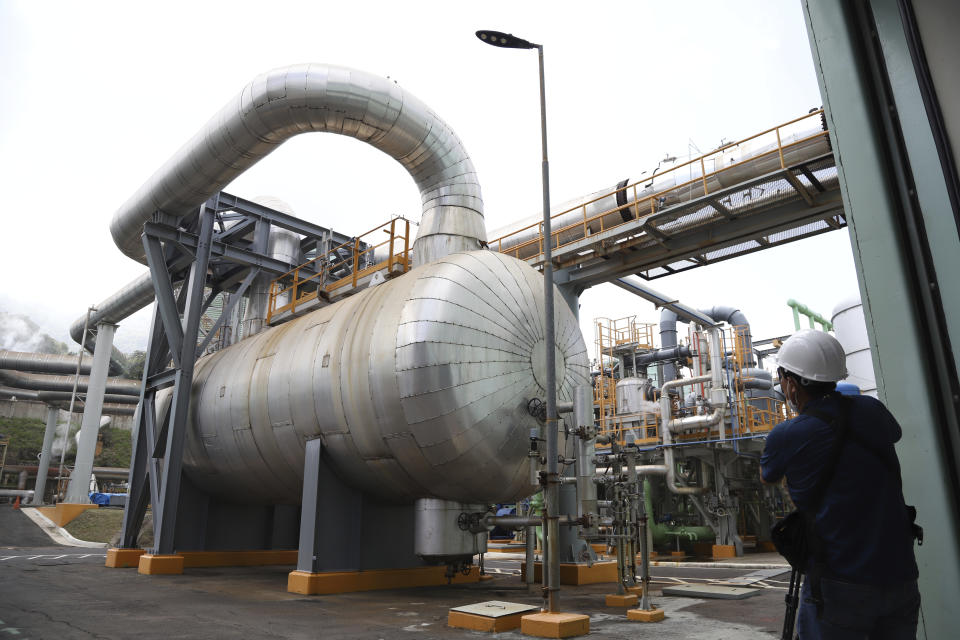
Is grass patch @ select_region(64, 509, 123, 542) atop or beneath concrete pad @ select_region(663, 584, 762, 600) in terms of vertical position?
atop

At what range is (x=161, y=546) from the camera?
1248 centimetres

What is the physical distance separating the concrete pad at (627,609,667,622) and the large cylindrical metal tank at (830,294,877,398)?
6.81 m

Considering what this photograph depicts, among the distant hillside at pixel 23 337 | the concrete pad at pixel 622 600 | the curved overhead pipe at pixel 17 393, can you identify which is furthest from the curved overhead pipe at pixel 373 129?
the distant hillside at pixel 23 337

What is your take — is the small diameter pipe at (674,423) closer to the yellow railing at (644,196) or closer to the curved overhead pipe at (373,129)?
the yellow railing at (644,196)

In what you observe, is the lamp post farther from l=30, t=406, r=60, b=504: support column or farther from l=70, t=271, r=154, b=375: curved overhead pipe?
l=30, t=406, r=60, b=504: support column

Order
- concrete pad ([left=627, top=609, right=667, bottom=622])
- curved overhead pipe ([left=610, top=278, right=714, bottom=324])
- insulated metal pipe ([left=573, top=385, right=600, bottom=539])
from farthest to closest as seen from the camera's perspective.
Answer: curved overhead pipe ([left=610, top=278, right=714, bottom=324]) → insulated metal pipe ([left=573, top=385, right=600, bottom=539]) → concrete pad ([left=627, top=609, right=667, bottom=622])

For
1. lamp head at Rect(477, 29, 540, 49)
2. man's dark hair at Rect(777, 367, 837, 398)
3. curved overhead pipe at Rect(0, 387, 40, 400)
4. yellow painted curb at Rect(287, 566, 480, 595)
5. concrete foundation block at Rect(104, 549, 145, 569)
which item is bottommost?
yellow painted curb at Rect(287, 566, 480, 595)

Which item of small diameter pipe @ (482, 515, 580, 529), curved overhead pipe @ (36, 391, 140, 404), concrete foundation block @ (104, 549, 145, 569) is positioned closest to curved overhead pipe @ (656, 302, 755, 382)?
small diameter pipe @ (482, 515, 580, 529)

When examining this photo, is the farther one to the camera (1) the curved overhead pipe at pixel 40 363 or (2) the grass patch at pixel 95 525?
(1) the curved overhead pipe at pixel 40 363

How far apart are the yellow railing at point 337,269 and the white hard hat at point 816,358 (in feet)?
29.8

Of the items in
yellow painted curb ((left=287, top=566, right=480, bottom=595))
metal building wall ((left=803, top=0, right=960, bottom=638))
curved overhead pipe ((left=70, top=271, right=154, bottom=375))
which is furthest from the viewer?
curved overhead pipe ((left=70, top=271, right=154, bottom=375))

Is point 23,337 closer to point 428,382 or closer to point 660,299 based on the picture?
point 660,299

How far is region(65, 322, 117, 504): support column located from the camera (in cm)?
2505

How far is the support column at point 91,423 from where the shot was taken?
25.0 m
